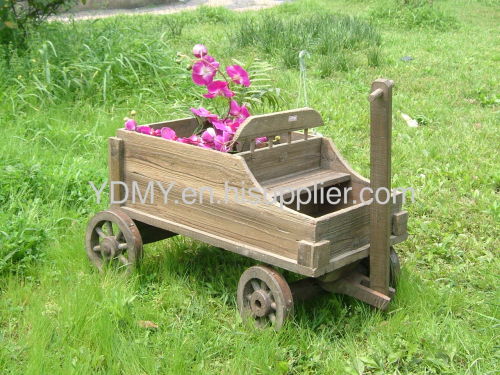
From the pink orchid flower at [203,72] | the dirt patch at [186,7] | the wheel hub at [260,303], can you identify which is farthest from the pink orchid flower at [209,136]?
the dirt patch at [186,7]

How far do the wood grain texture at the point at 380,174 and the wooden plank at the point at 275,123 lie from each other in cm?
48

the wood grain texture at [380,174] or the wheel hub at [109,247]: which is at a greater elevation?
the wood grain texture at [380,174]

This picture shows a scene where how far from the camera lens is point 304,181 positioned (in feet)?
10.9

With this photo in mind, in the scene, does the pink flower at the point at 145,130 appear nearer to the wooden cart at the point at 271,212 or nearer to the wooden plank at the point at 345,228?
the wooden cart at the point at 271,212

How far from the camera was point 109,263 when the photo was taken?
11.6 feet

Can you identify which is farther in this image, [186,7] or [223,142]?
[186,7]

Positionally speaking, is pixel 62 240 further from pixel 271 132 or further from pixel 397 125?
pixel 397 125

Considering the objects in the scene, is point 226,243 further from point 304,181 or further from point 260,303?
point 304,181

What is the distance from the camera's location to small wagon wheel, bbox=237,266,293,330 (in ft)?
9.56

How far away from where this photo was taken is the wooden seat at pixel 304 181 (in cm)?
321

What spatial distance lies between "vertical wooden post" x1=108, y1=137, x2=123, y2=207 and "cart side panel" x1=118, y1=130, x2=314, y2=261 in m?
0.03

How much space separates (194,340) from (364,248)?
0.82 metres

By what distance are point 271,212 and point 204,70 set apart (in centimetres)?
90

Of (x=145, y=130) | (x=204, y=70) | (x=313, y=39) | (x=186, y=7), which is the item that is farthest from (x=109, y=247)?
(x=186, y=7)
